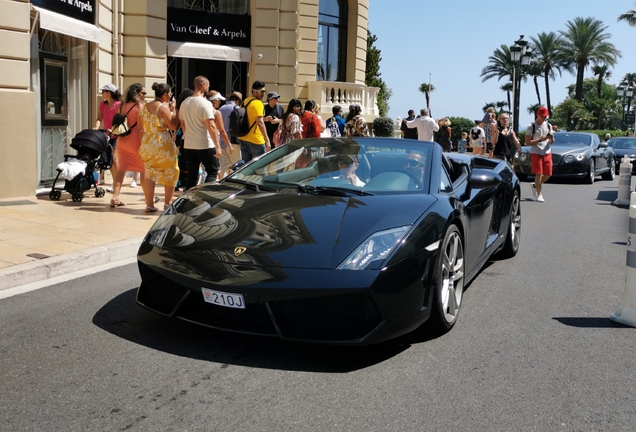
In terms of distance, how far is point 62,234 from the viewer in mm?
7965

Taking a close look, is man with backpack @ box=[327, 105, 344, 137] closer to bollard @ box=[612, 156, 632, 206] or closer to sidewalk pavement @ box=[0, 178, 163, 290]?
sidewalk pavement @ box=[0, 178, 163, 290]

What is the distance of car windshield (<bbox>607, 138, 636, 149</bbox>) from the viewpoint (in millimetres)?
28172

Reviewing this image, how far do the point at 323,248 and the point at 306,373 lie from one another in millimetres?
697

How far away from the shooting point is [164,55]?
18.3 meters

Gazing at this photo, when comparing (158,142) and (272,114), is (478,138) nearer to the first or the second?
(272,114)

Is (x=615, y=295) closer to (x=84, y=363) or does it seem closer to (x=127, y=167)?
(x=84, y=363)

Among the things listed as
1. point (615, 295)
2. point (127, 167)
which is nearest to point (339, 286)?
point (615, 295)

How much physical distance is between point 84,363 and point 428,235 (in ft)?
6.91

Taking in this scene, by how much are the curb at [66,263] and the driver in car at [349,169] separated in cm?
268

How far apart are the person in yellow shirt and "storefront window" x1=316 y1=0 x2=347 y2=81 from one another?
1204 cm

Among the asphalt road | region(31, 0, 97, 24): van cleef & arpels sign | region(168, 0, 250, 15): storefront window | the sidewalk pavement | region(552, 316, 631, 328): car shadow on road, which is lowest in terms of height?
the asphalt road

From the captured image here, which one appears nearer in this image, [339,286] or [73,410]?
[73,410]

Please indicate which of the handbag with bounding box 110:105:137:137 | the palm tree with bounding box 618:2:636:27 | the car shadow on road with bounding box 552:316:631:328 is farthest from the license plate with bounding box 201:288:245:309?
the palm tree with bounding box 618:2:636:27

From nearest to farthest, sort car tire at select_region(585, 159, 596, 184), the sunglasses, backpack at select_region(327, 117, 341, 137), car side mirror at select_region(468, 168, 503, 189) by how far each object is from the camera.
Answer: the sunglasses → car side mirror at select_region(468, 168, 503, 189) → backpack at select_region(327, 117, 341, 137) → car tire at select_region(585, 159, 596, 184)
